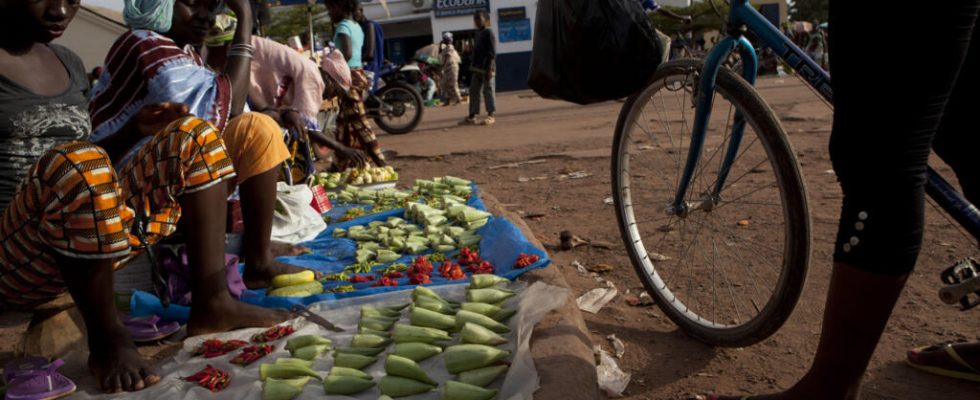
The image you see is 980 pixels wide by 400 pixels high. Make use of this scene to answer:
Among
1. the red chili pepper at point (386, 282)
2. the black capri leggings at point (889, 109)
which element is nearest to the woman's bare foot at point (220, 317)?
the red chili pepper at point (386, 282)

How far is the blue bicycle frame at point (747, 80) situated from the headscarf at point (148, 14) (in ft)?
5.97

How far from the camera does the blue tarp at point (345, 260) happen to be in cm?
263

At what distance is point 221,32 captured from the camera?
3.56m

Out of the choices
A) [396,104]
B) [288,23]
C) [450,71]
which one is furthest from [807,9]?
[396,104]

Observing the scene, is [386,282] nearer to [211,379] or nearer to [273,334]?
[273,334]

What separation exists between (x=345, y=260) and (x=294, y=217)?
58cm

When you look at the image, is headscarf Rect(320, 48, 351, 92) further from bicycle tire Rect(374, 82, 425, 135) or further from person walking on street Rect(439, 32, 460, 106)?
person walking on street Rect(439, 32, 460, 106)

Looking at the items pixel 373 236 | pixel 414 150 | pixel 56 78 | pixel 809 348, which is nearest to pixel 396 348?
pixel 809 348

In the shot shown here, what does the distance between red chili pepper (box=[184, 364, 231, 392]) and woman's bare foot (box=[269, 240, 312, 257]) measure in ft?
4.79

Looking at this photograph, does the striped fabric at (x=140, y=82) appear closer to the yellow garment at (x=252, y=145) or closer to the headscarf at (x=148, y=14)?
the headscarf at (x=148, y=14)

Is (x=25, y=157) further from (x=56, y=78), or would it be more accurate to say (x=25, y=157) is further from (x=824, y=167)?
(x=824, y=167)

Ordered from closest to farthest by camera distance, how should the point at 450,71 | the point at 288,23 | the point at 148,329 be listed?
the point at 148,329
the point at 450,71
the point at 288,23

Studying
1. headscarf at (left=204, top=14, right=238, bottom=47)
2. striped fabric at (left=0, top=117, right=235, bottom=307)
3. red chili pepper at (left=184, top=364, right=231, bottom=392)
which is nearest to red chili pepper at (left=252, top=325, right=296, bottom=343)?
red chili pepper at (left=184, top=364, right=231, bottom=392)

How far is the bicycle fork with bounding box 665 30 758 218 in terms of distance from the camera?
7.04 feet
